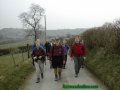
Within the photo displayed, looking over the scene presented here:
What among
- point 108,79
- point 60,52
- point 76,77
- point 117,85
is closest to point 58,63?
point 60,52

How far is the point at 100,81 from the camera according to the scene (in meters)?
12.3

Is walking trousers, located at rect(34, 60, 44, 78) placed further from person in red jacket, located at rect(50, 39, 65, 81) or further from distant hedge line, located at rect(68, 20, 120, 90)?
distant hedge line, located at rect(68, 20, 120, 90)

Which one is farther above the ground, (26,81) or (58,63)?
(58,63)

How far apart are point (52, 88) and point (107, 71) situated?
2711 millimetres

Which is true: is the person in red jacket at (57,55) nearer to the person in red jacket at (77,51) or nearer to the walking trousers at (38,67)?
the walking trousers at (38,67)

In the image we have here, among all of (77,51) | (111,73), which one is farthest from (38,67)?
(111,73)


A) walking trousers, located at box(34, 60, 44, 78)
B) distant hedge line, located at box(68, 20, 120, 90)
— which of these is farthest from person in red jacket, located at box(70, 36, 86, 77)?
walking trousers, located at box(34, 60, 44, 78)

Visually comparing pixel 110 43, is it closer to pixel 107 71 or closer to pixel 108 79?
pixel 107 71

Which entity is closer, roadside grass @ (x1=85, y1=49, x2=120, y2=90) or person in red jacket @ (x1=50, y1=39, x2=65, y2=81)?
roadside grass @ (x1=85, y1=49, x2=120, y2=90)

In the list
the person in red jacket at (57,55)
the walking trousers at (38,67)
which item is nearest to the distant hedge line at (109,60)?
the person in red jacket at (57,55)

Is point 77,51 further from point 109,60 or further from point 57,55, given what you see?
point 109,60

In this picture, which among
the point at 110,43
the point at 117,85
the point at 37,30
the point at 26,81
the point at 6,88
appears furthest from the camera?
the point at 37,30

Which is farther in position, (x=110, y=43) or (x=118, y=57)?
(x=110, y=43)

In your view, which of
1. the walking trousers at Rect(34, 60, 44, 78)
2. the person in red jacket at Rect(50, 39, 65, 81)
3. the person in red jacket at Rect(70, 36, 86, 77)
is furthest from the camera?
the person in red jacket at Rect(70, 36, 86, 77)
